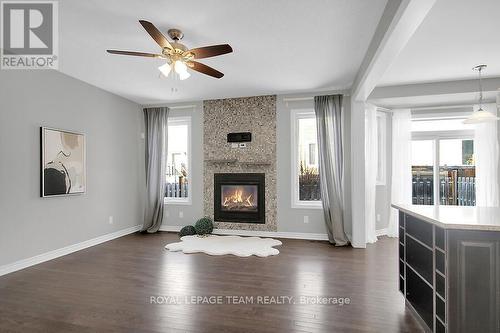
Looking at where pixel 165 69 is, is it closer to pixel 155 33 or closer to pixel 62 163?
pixel 155 33

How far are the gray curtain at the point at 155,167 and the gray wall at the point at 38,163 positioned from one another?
11.9 inches

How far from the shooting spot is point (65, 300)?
279 centimetres

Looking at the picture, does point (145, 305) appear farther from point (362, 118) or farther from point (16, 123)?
point (362, 118)

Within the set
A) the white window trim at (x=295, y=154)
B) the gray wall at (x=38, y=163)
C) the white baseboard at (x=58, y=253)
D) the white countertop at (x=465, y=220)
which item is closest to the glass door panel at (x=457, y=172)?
the white window trim at (x=295, y=154)

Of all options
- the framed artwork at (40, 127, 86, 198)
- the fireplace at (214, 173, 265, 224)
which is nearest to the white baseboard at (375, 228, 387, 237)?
the fireplace at (214, 173, 265, 224)

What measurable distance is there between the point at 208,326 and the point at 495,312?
6.64ft

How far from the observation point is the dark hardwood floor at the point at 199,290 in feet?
7.75

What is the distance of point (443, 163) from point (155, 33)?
18.4ft

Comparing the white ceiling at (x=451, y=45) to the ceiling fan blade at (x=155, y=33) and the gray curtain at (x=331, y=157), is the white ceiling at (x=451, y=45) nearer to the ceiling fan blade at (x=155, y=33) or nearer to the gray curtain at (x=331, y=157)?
the gray curtain at (x=331, y=157)

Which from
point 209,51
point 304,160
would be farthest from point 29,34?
point 304,160

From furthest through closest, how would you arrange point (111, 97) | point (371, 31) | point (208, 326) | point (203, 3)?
point (111, 97)
point (371, 31)
point (203, 3)
point (208, 326)

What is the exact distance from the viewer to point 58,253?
4188mm

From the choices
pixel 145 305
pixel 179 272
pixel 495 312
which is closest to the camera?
pixel 495 312

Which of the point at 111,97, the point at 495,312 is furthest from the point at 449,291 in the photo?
the point at 111,97
